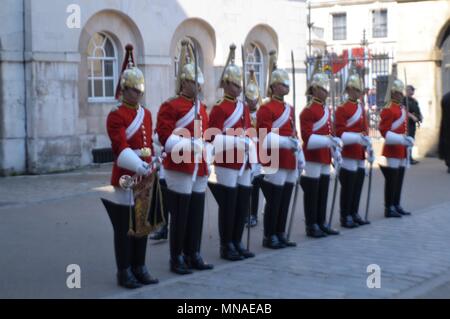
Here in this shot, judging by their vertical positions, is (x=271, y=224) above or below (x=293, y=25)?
below

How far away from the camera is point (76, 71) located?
57.0ft

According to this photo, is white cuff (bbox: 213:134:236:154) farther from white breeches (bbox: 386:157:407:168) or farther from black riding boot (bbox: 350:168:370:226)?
white breeches (bbox: 386:157:407:168)

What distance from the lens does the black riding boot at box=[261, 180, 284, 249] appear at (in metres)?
9.24

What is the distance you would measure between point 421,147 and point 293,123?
38.4 ft

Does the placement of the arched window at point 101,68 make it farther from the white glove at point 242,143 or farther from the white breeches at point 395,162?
the white glove at point 242,143

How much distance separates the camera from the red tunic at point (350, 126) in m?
10.5

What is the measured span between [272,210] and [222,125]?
1345 millimetres

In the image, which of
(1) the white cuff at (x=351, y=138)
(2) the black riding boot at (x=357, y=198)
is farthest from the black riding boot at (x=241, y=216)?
(2) the black riding boot at (x=357, y=198)

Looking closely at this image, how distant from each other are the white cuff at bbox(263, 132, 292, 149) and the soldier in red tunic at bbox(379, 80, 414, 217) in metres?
2.59

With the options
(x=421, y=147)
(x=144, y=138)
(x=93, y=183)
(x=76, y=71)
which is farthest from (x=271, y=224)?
(x=421, y=147)

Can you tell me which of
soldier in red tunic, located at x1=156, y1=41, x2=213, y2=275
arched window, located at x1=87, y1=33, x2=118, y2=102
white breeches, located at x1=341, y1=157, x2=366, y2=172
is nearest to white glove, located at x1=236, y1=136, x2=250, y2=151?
soldier in red tunic, located at x1=156, y1=41, x2=213, y2=275
